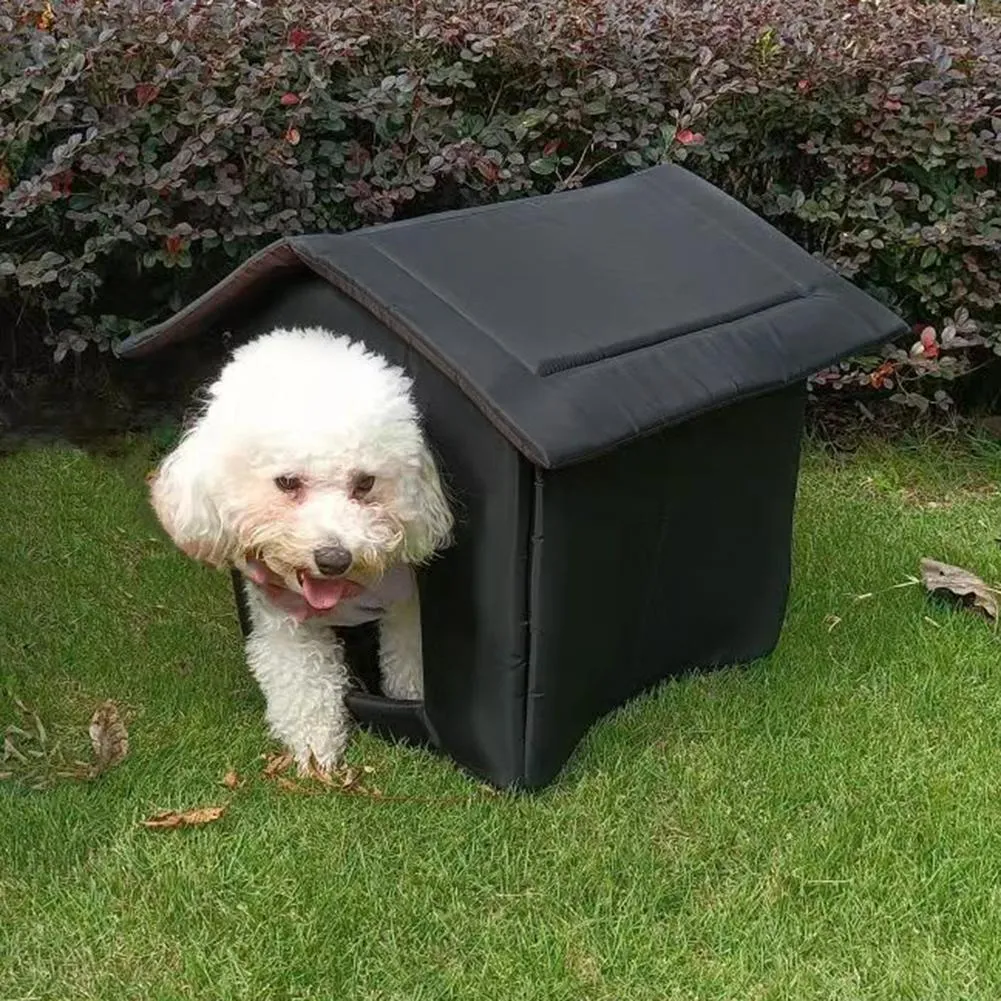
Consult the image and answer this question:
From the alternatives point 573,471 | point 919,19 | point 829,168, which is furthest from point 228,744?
point 919,19

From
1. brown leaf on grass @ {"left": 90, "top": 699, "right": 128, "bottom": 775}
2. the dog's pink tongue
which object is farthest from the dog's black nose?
brown leaf on grass @ {"left": 90, "top": 699, "right": 128, "bottom": 775}

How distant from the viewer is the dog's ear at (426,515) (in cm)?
245

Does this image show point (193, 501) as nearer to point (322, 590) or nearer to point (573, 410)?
point (322, 590)

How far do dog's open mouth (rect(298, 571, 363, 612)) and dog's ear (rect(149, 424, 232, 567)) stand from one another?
0.54 feet

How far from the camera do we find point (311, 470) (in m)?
2.37

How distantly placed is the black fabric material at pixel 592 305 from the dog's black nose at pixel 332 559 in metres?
0.35

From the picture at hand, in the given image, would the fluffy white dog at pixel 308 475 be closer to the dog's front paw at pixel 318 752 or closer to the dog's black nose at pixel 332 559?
the dog's black nose at pixel 332 559

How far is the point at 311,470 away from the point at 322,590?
0.26 m

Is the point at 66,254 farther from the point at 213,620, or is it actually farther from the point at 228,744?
the point at 228,744

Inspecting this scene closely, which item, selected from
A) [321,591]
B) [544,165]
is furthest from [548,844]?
[544,165]

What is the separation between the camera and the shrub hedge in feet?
12.6

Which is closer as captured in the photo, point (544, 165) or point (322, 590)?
point (322, 590)

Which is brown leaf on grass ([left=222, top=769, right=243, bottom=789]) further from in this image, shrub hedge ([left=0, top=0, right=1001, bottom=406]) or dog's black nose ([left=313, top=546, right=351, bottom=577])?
shrub hedge ([left=0, top=0, right=1001, bottom=406])

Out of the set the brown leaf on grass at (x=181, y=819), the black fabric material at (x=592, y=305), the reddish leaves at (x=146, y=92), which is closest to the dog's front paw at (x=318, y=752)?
the brown leaf on grass at (x=181, y=819)
